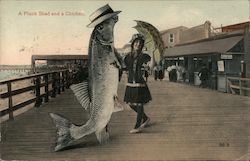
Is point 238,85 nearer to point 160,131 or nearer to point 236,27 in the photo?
point 236,27

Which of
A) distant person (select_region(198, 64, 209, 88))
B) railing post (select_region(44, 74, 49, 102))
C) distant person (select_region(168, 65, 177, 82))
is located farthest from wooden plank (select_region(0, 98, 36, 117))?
distant person (select_region(198, 64, 209, 88))

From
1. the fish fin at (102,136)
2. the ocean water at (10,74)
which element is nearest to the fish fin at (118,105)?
the fish fin at (102,136)

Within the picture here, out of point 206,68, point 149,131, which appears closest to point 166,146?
point 149,131

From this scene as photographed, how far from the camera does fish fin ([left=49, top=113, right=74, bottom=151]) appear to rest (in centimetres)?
312

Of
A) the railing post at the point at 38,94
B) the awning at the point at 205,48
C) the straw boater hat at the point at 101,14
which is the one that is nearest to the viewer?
the straw boater hat at the point at 101,14

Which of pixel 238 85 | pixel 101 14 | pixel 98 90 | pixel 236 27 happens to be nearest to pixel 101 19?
pixel 101 14

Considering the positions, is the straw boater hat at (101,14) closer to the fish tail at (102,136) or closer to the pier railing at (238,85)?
the fish tail at (102,136)

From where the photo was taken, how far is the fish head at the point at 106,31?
3.11 meters

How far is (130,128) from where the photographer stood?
3.18 meters

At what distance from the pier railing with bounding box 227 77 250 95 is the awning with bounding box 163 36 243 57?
0.27m

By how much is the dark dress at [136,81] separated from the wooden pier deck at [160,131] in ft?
0.20

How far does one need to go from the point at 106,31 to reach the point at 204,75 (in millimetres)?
939

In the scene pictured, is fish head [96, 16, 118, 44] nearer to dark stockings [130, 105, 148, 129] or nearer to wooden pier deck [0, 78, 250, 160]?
wooden pier deck [0, 78, 250, 160]

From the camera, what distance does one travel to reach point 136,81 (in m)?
3.16
